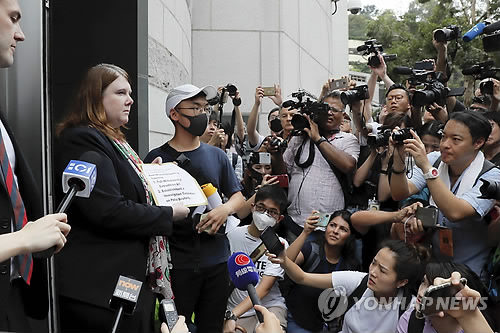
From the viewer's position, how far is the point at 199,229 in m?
3.17

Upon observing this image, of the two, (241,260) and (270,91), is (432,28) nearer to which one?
(270,91)

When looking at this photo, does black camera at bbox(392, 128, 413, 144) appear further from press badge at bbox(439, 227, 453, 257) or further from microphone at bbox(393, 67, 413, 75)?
microphone at bbox(393, 67, 413, 75)

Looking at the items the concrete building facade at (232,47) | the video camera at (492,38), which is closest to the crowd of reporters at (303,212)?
the video camera at (492,38)

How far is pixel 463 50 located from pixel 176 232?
2.89m

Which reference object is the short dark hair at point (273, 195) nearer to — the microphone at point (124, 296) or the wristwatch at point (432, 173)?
the wristwatch at point (432, 173)

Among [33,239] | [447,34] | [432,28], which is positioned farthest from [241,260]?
[432,28]

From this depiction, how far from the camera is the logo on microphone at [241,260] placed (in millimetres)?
2373

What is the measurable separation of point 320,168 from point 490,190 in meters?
1.43

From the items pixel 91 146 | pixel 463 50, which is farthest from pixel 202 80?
pixel 91 146

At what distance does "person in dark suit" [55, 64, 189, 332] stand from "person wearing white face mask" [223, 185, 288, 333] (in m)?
1.23

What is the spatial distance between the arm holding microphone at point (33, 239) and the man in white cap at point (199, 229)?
1.24m

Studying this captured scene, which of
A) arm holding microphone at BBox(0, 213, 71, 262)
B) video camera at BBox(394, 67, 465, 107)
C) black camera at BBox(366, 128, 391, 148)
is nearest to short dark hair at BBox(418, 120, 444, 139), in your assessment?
video camera at BBox(394, 67, 465, 107)

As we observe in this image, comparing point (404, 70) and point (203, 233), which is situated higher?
point (404, 70)

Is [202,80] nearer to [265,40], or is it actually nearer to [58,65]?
[265,40]
